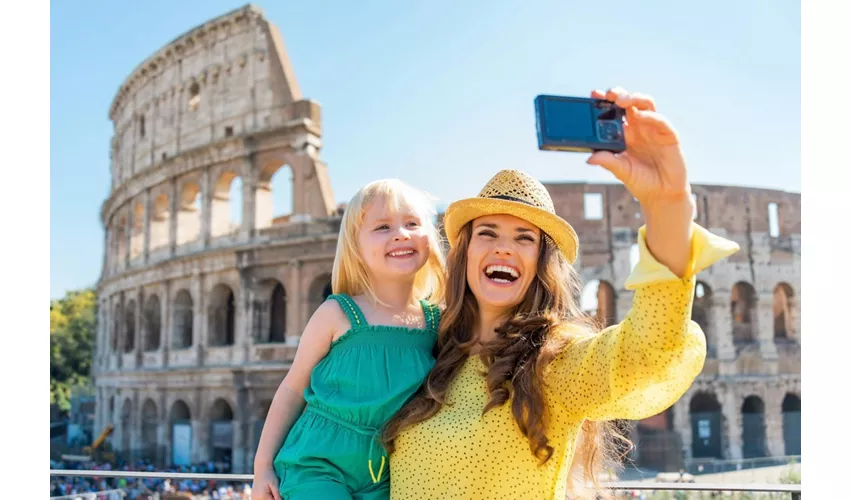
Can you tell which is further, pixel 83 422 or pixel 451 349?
pixel 83 422

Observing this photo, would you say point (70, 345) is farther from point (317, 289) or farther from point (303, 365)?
point (303, 365)

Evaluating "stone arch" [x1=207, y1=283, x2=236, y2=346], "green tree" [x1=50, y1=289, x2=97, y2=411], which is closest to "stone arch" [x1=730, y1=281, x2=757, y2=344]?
"stone arch" [x1=207, y1=283, x2=236, y2=346]

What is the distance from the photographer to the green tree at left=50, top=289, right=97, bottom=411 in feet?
120

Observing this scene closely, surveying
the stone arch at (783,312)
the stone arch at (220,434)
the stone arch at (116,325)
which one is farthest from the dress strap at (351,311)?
the stone arch at (116,325)

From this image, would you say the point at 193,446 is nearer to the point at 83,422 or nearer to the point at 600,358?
the point at 83,422

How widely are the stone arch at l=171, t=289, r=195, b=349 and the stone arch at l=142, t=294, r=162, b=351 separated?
4.16 feet

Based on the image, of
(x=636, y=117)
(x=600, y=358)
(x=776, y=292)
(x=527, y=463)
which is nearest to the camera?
(x=636, y=117)

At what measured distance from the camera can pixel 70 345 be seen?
3797 cm

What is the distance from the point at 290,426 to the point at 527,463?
3.07ft

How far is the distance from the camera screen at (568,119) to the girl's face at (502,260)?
0.66 m

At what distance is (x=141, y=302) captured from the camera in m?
22.0

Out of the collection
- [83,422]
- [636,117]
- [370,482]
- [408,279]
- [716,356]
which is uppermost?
[636,117]

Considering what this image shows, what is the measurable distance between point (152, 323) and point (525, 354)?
2265 cm

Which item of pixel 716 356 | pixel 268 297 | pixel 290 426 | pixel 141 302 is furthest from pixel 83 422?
pixel 290 426
